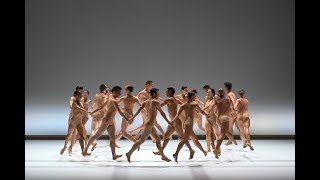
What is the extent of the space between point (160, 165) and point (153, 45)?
587 centimetres

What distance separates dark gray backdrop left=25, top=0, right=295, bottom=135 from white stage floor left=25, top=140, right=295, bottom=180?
2.51 metres

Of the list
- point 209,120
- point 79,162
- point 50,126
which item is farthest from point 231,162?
point 50,126

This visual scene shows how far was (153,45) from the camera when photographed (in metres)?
14.9

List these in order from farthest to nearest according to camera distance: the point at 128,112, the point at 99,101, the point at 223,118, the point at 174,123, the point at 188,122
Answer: the point at 99,101
the point at 128,112
the point at 223,118
the point at 174,123
the point at 188,122

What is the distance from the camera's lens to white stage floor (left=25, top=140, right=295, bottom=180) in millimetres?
8344

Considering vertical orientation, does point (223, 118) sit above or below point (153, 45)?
below

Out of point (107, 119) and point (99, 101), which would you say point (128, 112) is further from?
point (99, 101)

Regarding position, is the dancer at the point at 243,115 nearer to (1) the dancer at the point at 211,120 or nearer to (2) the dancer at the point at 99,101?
(1) the dancer at the point at 211,120

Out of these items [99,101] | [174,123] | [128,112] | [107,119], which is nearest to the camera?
[174,123]

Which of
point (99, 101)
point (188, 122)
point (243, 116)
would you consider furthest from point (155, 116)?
point (243, 116)

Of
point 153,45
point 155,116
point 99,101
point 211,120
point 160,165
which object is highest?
point 153,45

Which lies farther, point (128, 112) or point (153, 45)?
point (153, 45)

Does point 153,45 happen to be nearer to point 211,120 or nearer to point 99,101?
point 99,101

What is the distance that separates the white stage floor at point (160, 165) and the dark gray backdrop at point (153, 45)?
2.51 metres
